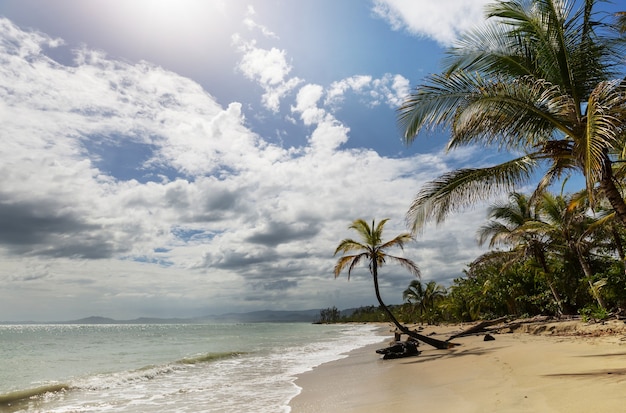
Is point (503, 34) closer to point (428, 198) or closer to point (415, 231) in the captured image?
point (428, 198)

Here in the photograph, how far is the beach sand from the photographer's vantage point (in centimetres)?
479

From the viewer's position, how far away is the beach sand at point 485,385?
4.79 m

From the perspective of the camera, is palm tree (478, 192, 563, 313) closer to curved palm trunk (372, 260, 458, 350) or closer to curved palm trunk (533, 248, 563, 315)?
curved palm trunk (533, 248, 563, 315)

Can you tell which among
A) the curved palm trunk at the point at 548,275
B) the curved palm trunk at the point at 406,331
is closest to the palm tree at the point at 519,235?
the curved palm trunk at the point at 548,275

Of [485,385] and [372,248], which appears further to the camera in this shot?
[372,248]

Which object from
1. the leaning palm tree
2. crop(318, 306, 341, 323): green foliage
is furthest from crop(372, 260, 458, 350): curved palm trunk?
crop(318, 306, 341, 323): green foliage

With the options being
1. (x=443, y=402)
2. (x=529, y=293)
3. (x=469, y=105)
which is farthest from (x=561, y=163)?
(x=529, y=293)

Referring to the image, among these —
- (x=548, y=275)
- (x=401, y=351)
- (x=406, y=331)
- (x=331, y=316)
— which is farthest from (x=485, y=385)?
(x=331, y=316)

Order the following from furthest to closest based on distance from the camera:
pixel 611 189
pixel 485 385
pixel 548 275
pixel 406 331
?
pixel 548 275
pixel 406 331
pixel 485 385
pixel 611 189

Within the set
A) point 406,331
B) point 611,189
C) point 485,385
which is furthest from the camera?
point 406,331

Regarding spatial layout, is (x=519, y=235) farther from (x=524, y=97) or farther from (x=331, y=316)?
(x=331, y=316)

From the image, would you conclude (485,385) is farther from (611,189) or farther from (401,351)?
(401,351)

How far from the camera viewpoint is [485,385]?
21.7 ft

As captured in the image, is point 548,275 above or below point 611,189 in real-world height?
below
